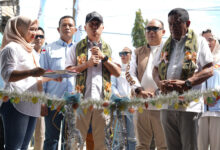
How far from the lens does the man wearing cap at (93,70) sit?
155 inches

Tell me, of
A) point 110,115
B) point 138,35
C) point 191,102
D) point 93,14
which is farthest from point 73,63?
point 138,35

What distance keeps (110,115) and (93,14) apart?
1.43 m

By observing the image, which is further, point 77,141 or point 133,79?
point 133,79

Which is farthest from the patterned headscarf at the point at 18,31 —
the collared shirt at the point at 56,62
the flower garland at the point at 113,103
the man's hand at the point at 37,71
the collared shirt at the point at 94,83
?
the collared shirt at the point at 56,62

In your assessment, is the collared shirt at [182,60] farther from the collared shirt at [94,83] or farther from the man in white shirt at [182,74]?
the collared shirt at [94,83]

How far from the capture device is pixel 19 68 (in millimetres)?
3430

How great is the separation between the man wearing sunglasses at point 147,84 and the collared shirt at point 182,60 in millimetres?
510

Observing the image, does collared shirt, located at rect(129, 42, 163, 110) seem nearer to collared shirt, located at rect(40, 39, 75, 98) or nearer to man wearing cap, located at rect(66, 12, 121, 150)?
man wearing cap, located at rect(66, 12, 121, 150)

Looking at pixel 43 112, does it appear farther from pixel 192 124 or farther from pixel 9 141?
pixel 192 124

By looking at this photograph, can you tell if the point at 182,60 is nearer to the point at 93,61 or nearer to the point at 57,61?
the point at 93,61

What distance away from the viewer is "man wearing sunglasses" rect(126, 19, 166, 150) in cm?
434

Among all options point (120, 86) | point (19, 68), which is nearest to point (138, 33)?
point (120, 86)

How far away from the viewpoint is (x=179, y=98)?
3357 millimetres

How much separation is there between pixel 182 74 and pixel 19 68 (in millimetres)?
1812
